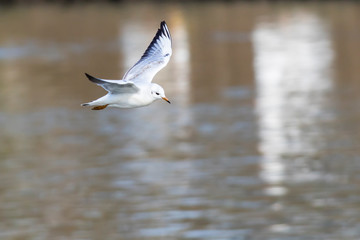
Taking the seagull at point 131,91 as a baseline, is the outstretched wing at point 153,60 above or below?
above

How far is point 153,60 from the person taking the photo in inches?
355

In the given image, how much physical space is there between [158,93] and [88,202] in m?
9.47

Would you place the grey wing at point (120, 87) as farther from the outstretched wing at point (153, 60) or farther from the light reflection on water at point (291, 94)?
the light reflection on water at point (291, 94)

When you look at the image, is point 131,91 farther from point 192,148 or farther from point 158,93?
Result: point 192,148

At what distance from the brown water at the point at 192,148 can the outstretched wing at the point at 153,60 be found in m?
5.19

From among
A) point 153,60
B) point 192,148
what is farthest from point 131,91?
point 192,148

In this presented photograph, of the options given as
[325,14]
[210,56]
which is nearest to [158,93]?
[210,56]

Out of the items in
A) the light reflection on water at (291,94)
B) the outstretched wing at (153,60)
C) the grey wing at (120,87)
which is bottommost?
the grey wing at (120,87)

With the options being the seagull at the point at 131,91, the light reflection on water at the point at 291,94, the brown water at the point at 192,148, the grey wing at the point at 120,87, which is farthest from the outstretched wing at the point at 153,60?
the light reflection on water at the point at 291,94

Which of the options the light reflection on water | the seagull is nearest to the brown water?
the light reflection on water

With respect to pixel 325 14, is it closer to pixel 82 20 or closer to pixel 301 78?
pixel 82 20

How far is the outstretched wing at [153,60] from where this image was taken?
8.51 meters

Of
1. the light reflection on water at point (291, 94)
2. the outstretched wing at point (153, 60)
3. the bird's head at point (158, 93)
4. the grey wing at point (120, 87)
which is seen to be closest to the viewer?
the grey wing at point (120, 87)

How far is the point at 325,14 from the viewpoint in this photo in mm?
61500
